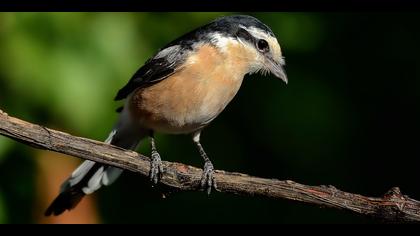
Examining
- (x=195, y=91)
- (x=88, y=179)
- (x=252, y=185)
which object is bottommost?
(x=88, y=179)

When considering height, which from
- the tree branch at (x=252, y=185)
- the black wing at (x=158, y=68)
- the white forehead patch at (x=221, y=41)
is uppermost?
the white forehead patch at (x=221, y=41)

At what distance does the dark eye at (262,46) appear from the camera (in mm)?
4477

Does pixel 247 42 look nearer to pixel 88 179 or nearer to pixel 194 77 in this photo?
pixel 194 77

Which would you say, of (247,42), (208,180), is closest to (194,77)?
(247,42)

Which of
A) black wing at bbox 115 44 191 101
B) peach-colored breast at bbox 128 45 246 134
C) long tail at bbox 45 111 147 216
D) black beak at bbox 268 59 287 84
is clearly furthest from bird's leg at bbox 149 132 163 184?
black beak at bbox 268 59 287 84

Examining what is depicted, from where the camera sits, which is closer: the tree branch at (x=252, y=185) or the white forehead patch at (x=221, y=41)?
the tree branch at (x=252, y=185)

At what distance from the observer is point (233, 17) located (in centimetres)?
453

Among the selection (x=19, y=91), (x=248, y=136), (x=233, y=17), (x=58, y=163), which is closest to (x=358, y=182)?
(x=248, y=136)

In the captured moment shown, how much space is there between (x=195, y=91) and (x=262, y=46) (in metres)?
0.52

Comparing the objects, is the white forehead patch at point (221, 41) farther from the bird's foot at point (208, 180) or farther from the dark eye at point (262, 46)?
the bird's foot at point (208, 180)

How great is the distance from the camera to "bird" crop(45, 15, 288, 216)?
4422 millimetres

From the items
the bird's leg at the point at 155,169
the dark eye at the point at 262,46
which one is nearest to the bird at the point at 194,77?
the dark eye at the point at 262,46

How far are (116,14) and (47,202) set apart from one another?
129 cm

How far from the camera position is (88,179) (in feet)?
15.5
